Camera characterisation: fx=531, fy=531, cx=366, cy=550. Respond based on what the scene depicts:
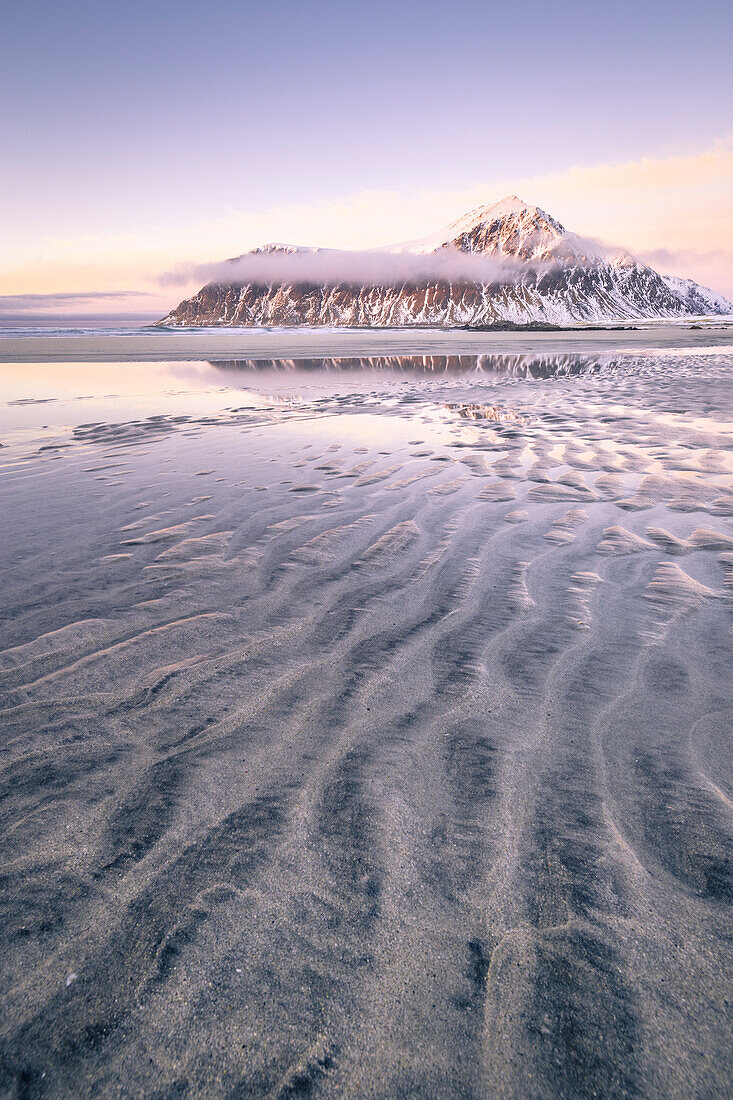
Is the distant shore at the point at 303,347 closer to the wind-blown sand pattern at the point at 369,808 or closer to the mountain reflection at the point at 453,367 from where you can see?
the mountain reflection at the point at 453,367

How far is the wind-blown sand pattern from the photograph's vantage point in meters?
1.72

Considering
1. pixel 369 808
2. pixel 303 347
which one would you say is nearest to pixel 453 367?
pixel 303 347

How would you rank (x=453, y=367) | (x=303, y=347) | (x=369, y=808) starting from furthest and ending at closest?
(x=303, y=347) → (x=453, y=367) → (x=369, y=808)

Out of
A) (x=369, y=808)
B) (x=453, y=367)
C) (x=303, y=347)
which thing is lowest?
(x=369, y=808)

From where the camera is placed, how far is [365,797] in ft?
8.65

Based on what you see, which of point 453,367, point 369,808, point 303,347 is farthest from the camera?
point 303,347

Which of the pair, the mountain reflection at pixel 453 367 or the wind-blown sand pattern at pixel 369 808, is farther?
the mountain reflection at pixel 453 367

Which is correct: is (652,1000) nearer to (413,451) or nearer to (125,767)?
(125,767)

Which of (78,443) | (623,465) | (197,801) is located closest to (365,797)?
(197,801)

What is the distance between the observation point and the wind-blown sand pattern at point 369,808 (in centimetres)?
172

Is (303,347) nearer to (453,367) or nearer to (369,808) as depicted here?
(453,367)

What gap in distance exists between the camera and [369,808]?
8.45 ft

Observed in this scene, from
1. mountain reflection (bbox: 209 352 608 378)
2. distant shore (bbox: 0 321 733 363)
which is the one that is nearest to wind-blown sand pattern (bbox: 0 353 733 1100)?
mountain reflection (bbox: 209 352 608 378)

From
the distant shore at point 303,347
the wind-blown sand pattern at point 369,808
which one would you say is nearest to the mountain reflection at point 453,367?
the distant shore at point 303,347
